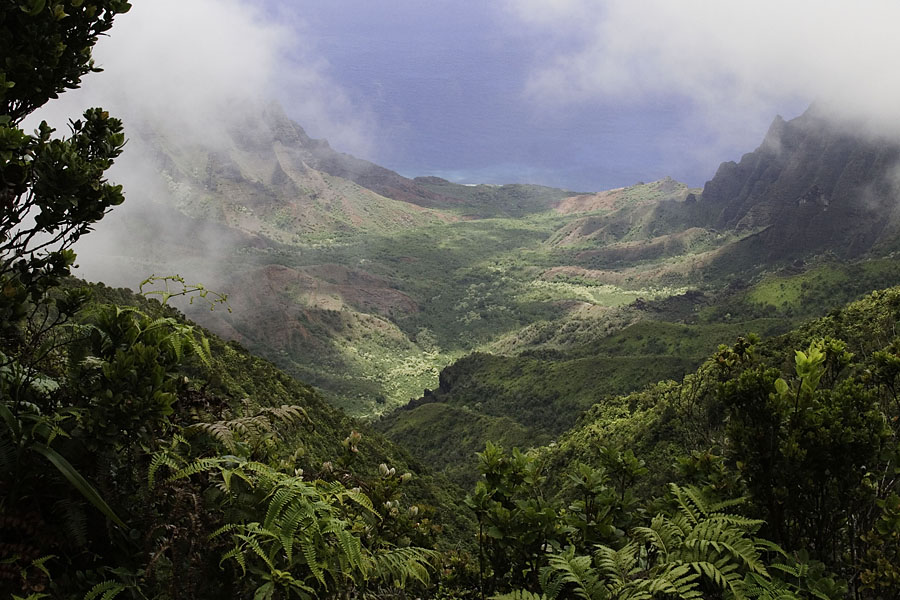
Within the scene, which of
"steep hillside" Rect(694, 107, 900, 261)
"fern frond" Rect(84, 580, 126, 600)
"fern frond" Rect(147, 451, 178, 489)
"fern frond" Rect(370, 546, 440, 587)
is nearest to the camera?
"fern frond" Rect(84, 580, 126, 600)

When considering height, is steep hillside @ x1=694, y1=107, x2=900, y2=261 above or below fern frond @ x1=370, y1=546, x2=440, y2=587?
above

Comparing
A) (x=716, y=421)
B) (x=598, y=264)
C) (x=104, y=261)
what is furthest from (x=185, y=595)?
(x=598, y=264)

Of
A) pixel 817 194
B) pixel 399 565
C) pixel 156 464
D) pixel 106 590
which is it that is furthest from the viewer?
pixel 817 194

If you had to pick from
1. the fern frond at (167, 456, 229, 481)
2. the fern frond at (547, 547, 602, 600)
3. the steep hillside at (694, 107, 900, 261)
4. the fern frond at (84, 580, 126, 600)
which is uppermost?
the steep hillside at (694, 107, 900, 261)

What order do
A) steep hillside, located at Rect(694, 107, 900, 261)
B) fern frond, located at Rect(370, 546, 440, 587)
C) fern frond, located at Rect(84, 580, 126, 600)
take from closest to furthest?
fern frond, located at Rect(84, 580, 126, 600)
fern frond, located at Rect(370, 546, 440, 587)
steep hillside, located at Rect(694, 107, 900, 261)

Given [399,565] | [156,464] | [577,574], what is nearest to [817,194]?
[577,574]

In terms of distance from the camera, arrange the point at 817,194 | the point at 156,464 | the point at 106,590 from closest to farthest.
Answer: the point at 106,590, the point at 156,464, the point at 817,194

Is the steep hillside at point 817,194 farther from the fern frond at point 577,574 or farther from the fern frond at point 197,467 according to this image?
the fern frond at point 197,467

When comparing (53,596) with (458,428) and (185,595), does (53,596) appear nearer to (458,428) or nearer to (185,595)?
(185,595)

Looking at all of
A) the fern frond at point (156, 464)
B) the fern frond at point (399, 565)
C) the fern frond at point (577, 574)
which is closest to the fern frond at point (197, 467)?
the fern frond at point (156, 464)

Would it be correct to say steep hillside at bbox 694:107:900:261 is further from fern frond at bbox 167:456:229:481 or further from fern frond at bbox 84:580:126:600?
fern frond at bbox 84:580:126:600

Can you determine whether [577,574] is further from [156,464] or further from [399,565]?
[156,464]

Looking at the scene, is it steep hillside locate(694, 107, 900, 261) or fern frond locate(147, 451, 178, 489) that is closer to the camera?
fern frond locate(147, 451, 178, 489)

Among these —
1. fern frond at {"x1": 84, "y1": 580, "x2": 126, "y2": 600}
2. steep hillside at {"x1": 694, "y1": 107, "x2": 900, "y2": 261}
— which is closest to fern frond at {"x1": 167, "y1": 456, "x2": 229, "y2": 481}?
fern frond at {"x1": 84, "y1": 580, "x2": 126, "y2": 600}
